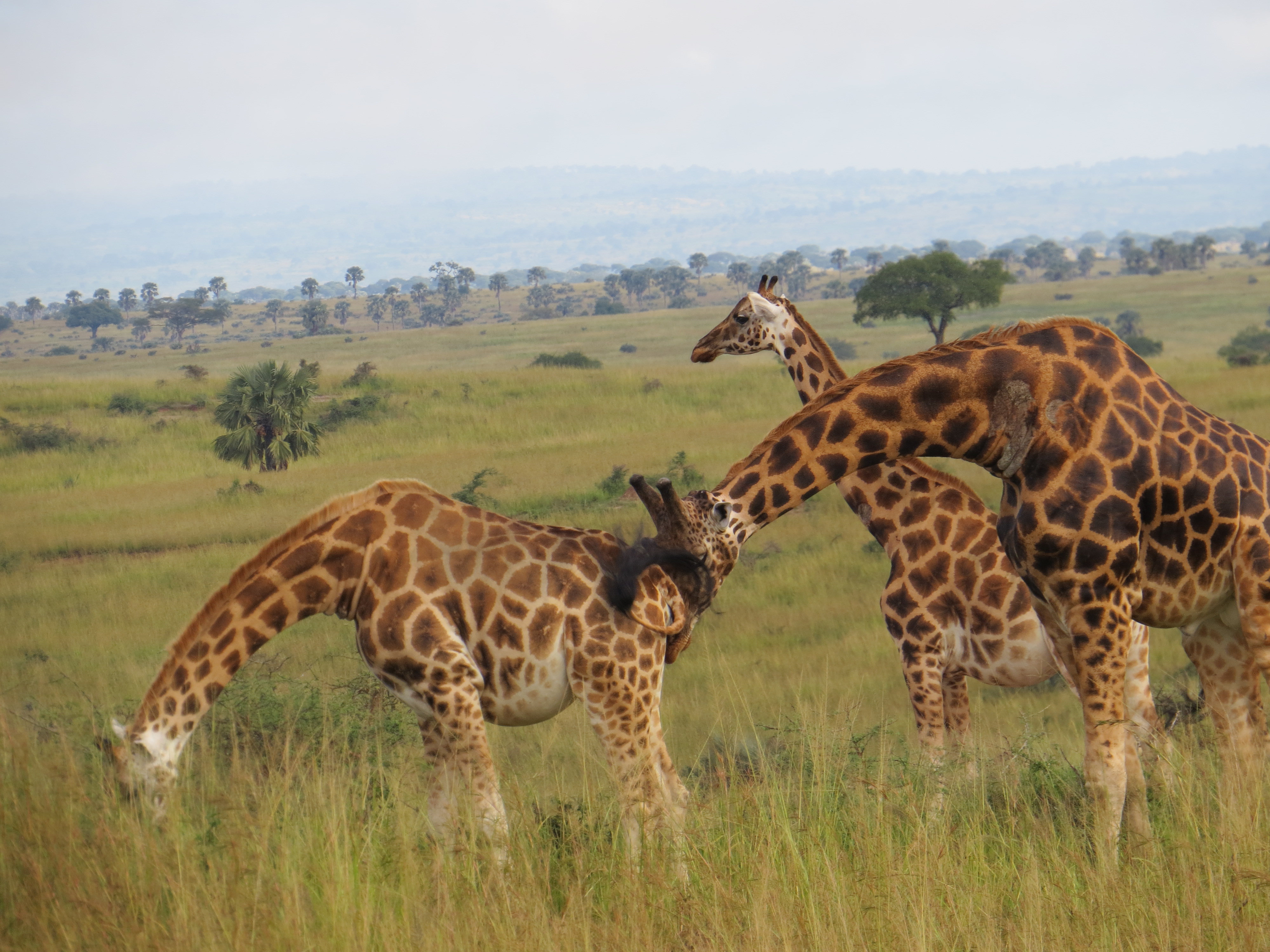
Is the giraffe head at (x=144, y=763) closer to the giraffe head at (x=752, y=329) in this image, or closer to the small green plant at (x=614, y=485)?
the giraffe head at (x=752, y=329)

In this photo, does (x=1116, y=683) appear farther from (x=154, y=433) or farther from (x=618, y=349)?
(x=618, y=349)

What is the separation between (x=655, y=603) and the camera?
17.9 feet

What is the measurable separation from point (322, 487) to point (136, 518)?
3799 mm

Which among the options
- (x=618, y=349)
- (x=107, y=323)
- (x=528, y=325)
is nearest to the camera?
(x=618, y=349)

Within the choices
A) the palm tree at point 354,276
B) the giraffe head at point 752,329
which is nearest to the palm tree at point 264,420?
the giraffe head at point 752,329

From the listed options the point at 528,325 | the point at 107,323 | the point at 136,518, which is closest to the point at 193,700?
the point at 136,518

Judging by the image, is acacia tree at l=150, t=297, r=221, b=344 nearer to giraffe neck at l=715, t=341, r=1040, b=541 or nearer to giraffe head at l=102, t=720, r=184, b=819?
giraffe head at l=102, t=720, r=184, b=819

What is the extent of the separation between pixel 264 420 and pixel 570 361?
2689 centimetres

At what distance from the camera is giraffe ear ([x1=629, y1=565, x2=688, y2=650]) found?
526cm

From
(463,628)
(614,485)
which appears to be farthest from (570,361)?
(463,628)

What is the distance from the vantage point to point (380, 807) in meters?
5.10

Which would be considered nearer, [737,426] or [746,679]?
[746,679]

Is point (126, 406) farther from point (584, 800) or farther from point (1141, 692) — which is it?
point (1141, 692)

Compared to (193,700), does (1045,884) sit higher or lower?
lower
